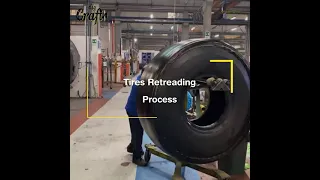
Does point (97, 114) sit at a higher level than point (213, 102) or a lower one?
lower

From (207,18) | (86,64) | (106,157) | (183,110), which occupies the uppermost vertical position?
(207,18)

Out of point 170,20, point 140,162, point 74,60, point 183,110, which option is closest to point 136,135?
point 140,162

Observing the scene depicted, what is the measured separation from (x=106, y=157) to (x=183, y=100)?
4.67 ft

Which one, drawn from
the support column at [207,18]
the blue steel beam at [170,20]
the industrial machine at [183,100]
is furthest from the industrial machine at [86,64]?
the industrial machine at [183,100]

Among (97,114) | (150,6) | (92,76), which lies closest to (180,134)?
(97,114)

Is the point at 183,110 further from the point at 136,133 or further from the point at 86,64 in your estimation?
the point at 86,64

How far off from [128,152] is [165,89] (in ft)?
4.92

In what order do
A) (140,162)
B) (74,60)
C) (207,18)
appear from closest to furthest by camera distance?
(140,162) → (74,60) → (207,18)

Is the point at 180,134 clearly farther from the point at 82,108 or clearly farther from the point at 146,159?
the point at 82,108

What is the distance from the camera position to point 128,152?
105 inches

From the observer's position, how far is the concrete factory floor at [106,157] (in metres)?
2.14

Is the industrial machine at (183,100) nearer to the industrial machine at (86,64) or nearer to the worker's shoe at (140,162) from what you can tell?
the worker's shoe at (140,162)

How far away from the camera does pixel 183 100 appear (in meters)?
1.41

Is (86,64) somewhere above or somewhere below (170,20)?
below
